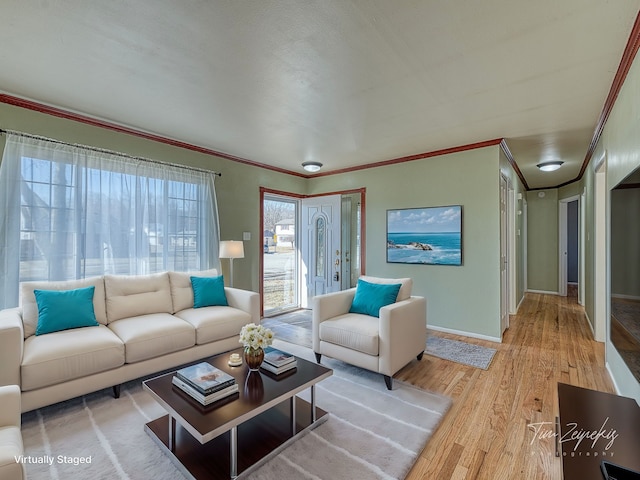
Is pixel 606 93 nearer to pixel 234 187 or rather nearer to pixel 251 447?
pixel 251 447

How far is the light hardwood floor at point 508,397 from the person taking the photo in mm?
1755

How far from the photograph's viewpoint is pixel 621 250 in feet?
5.95

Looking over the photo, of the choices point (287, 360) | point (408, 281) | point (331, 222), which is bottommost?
point (287, 360)

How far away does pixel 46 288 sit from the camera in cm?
267

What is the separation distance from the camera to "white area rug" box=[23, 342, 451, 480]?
5.58 feet

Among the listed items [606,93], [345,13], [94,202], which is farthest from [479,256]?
[94,202]

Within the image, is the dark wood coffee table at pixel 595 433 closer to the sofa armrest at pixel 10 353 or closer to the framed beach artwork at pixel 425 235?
the framed beach artwork at pixel 425 235

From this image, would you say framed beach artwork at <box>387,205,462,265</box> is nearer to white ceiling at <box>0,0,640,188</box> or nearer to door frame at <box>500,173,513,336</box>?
door frame at <box>500,173,513,336</box>

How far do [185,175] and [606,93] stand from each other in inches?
169

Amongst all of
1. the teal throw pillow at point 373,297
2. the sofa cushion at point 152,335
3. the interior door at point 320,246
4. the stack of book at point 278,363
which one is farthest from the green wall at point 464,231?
the sofa cushion at point 152,335

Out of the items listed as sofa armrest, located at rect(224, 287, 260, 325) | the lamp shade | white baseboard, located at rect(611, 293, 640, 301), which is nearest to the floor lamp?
the lamp shade

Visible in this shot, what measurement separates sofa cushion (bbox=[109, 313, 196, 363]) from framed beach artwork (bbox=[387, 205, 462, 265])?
2994 millimetres

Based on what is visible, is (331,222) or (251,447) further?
(331,222)

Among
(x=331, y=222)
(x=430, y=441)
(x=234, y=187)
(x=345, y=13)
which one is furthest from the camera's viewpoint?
(x=331, y=222)
